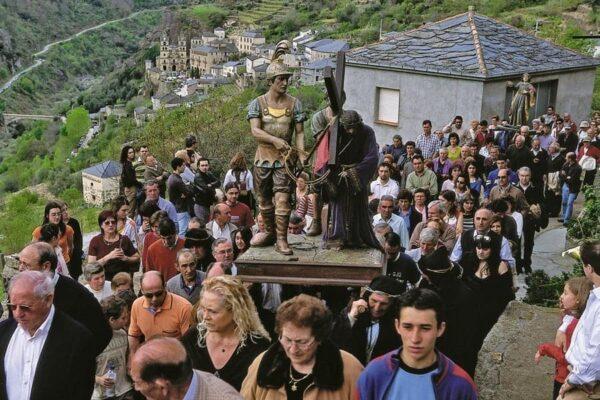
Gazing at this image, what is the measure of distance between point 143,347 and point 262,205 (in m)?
3.05

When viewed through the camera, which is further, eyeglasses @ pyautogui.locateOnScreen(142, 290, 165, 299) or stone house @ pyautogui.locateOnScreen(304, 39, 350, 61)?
stone house @ pyautogui.locateOnScreen(304, 39, 350, 61)

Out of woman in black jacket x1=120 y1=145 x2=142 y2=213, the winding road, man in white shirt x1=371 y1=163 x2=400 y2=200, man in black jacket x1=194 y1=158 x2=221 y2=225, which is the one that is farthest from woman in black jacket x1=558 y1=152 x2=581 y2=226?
the winding road

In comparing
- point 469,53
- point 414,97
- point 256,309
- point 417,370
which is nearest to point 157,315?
point 256,309

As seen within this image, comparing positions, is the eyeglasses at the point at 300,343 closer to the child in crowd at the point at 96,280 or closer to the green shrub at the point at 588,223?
the child in crowd at the point at 96,280

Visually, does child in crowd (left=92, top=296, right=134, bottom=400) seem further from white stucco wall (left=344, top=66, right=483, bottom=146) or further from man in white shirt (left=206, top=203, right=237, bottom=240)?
white stucco wall (left=344, top=66, right=483, bottom=146)

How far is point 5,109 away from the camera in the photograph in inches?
4604

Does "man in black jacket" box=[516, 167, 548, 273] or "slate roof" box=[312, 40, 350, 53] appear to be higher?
"man in black jacket" box=[516, 167, 548, 273]

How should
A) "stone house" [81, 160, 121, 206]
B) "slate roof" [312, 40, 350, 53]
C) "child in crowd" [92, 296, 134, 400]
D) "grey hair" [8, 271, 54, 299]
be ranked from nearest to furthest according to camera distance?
1. "grey hair" [8, 271, 54, 299]
2. "child in crowd" [92, 296, 134, 400]
3. "stone house" [81, 160, 121, 206]
4. "slate roof" [312, 40, 350, 53]

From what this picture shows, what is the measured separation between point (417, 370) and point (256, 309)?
192 centimetres

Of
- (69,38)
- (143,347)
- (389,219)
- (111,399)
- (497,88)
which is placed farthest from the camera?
(69,38)

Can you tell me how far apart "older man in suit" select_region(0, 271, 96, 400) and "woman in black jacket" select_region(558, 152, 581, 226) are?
9.89m

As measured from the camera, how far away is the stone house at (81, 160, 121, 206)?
26.7 m

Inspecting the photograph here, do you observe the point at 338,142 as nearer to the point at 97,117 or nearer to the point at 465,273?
the point at 465,273

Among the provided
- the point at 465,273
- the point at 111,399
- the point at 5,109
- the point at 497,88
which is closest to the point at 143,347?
the point at 111,399
